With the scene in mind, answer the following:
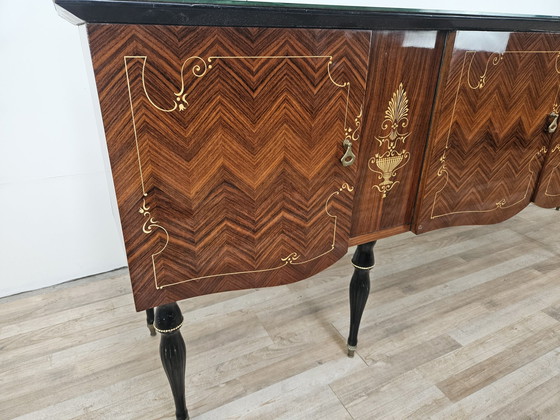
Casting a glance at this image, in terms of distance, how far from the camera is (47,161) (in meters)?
1.25

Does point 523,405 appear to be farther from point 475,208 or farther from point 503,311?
point 475,208

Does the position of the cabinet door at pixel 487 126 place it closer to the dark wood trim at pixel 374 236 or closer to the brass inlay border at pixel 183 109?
the dark wood trim at pixel 374 236

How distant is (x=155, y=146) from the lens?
0.59 metres

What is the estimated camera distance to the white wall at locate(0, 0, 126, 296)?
44.1 inches

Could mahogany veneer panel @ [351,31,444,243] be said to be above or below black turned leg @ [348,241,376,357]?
above

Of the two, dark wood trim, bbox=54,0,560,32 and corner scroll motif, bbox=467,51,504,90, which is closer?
dark wood trim, bbox=54,0,560,32

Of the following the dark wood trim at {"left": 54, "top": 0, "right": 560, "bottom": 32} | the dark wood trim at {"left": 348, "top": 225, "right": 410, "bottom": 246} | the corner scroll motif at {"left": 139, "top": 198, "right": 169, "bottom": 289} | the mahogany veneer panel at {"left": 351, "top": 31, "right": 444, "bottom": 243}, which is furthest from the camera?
the dark wood trim at {"left": 348, "top": 225, "right": 410, "bottom": 246}

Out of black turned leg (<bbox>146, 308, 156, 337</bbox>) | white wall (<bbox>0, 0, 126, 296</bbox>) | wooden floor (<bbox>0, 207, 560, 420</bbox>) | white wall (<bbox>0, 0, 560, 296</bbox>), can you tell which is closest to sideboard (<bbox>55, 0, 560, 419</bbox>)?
wooden floor (<bbox>0, 207, 560, 420</bbox>)

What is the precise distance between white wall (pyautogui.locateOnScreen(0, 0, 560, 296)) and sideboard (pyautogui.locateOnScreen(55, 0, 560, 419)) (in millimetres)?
495

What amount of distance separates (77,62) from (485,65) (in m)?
1.12

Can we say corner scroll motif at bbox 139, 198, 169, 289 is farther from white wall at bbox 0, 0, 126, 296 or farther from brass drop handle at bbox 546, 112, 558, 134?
brass drop handle at bbox 546, 112, 558, 134

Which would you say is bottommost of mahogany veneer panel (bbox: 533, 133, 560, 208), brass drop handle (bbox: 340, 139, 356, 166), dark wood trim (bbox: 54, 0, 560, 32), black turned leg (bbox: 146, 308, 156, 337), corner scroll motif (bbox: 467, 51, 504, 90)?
black turned leg (bbox: 146, 308, 156, 337)

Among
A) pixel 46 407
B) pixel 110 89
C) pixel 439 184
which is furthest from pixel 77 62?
pixel 439 184

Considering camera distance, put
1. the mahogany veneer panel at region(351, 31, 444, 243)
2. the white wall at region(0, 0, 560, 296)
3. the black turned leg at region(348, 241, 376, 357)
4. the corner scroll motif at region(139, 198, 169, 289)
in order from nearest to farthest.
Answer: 1. the corner scroll motif at region(139, 198, 169, 289)
2. the mahogany veneer panel at region(351, 31, 444, 243)
3. the black turned leg at region(348, 241, 376, 357)
4. the white wall at region(0, 0, 560, 296)
